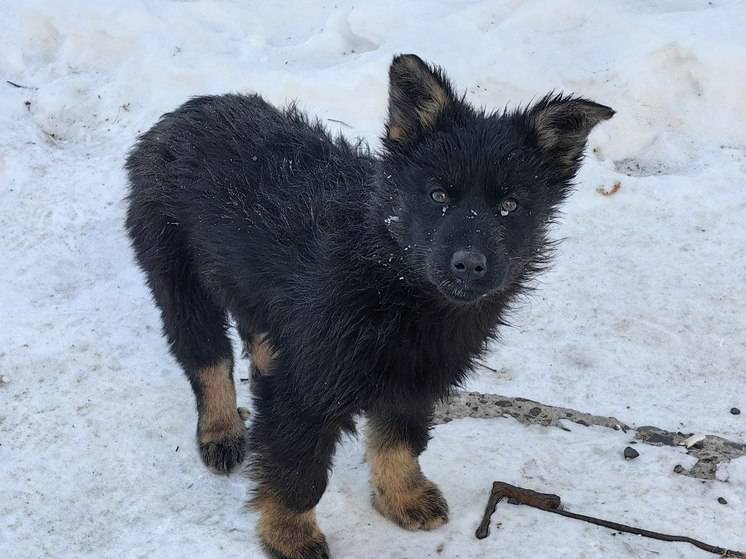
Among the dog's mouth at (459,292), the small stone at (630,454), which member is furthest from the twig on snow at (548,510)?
the dog's mouth at (459,292)

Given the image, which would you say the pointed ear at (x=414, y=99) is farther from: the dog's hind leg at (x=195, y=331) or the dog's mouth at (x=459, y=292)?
the dog's hind leg at (x=195, y=331)

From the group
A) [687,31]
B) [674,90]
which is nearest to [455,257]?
[674,90]

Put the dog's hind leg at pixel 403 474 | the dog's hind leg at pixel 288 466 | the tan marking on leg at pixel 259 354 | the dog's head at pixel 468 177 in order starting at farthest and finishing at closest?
the tan marking on leg at pixel 259 354
the dog's hind leg at pixel 403 474
the dog's hind leg at pixel 288 466
the dog's head at pixel 468 177

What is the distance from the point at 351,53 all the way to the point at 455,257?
4.89m

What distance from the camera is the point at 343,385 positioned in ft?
12.6

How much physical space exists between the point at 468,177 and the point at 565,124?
532 mm

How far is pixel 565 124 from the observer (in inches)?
152

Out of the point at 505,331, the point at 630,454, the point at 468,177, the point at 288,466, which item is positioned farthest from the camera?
the point at 505,331

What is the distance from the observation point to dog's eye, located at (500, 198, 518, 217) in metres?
3.75

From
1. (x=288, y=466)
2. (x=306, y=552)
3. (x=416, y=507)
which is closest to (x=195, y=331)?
(x=288, y=466)

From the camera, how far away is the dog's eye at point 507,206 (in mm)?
3752

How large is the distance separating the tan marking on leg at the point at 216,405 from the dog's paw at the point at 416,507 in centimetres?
98

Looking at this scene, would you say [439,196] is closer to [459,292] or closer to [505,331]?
[459,292]

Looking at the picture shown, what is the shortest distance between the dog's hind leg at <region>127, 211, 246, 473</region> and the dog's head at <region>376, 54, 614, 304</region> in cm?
148
